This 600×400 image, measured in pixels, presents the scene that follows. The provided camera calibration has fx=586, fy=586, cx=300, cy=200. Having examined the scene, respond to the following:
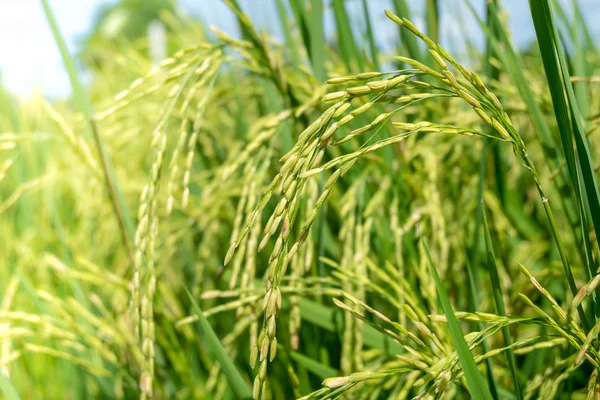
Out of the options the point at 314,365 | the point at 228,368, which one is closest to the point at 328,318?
the point at 314,365

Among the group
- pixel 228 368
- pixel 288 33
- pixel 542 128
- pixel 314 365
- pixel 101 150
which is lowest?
pixel 314 365

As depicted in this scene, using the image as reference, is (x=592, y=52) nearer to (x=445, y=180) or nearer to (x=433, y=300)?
(x=445, y=180)

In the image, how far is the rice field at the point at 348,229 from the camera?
1.61 ft

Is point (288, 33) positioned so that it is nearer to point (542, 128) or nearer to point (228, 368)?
point (542, 128)

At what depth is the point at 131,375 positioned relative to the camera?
1.01 metres

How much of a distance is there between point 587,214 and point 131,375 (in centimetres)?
78

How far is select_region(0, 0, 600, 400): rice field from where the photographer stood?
1.61 ft

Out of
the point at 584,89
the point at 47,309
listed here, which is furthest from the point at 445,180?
the point at 47,309

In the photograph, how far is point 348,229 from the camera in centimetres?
77

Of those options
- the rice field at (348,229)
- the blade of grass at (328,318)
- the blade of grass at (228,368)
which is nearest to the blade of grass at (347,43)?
the rice field at (348,229)

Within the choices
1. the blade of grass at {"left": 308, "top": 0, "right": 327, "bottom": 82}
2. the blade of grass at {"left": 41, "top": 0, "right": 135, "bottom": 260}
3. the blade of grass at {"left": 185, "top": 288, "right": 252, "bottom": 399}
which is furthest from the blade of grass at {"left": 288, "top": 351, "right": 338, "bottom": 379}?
the blade of grass at {"left": 308, "top": 0, "right": 327, "bottom": 82}

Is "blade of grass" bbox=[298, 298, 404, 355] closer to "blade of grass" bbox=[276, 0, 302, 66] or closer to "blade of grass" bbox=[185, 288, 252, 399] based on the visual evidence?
"blade of grass" bbox=[185, 288, 252, 399]

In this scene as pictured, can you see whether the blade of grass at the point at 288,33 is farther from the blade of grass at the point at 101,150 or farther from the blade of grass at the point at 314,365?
the blade of grass at the point at 314,365

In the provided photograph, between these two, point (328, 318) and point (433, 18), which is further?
point (433, 18)
